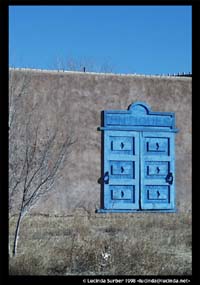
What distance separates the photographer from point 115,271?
500 cm

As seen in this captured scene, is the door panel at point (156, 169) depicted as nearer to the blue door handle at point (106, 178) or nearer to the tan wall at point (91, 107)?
the tan wall at point (91, 107)

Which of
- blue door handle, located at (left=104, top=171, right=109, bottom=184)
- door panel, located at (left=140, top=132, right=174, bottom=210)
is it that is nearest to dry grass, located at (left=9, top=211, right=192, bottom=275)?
door panel, located at (left=140, top=132, right=174, bottom=210)

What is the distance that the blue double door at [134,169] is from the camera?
9773 mm

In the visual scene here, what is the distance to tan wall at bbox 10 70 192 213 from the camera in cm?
958

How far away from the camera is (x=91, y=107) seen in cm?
985

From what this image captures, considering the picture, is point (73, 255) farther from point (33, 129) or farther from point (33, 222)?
point (33, 129)

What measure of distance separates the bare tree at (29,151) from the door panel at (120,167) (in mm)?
807

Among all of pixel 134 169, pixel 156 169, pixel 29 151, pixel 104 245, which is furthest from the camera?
pixel 156 169

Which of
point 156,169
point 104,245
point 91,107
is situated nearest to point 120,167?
point 156,169

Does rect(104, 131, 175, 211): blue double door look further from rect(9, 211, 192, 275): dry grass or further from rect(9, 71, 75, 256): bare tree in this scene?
rect(9, 71, 75, 256): bare tree

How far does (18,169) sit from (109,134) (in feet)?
12.7

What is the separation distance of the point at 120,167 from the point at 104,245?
3.30m

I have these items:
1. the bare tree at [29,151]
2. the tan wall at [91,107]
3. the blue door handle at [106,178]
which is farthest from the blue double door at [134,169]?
the bare tree at [29,151]

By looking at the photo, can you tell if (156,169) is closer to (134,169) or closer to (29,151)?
(134,169)
